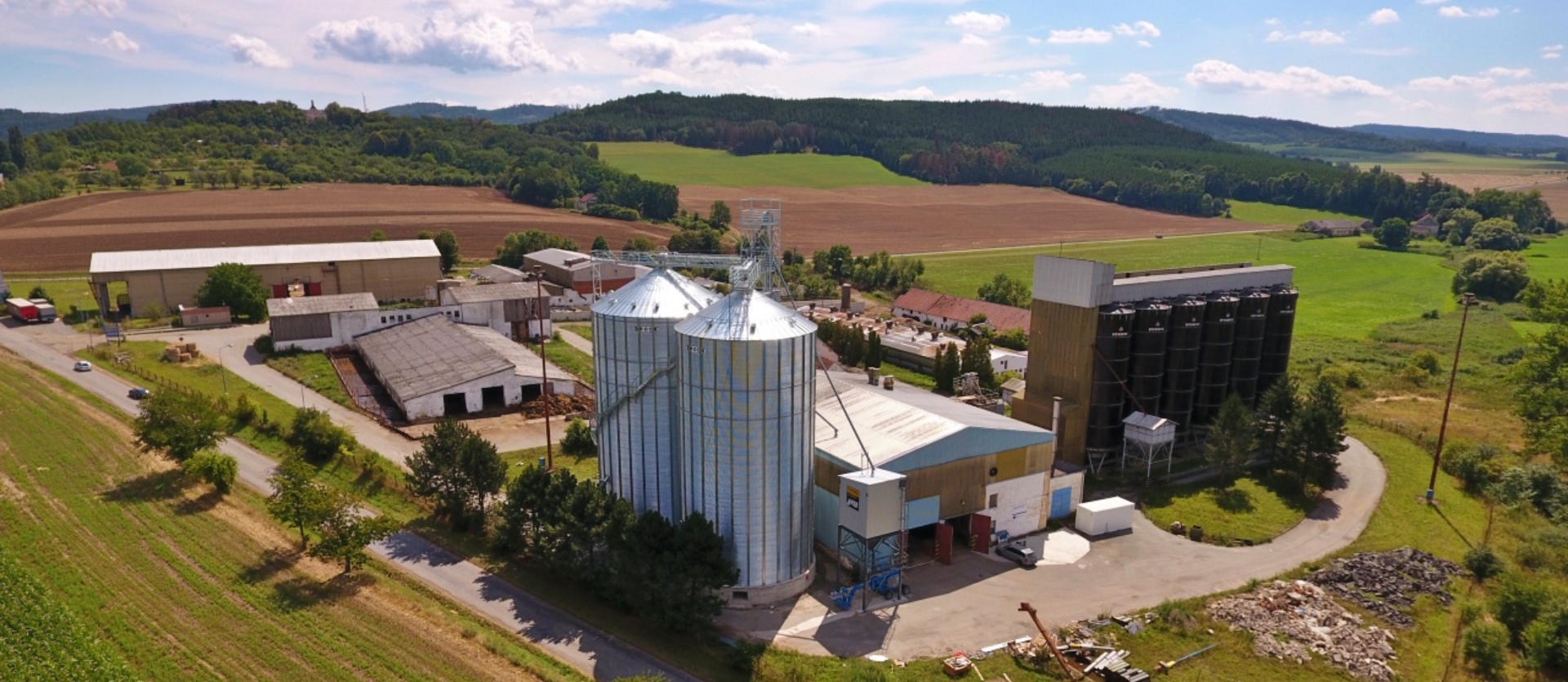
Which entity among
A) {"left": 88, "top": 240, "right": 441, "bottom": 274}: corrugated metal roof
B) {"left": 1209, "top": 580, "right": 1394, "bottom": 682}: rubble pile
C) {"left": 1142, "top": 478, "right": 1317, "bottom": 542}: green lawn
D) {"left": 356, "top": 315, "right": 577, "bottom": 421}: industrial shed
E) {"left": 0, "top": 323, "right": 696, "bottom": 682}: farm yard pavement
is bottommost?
{"left": 1142, "top": 478, "right": 1317, "bottom": 542}: green lawn

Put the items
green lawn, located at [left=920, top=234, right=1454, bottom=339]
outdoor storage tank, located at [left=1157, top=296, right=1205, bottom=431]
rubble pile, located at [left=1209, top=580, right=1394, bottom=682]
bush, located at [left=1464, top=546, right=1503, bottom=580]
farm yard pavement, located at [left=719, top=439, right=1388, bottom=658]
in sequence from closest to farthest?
1. rubble pile, located at [left=1209, top=580, right=1394, bottom=682]
2. farm yard pavement, located at [left=719, top=439, right=1388, bottom=658]
3. bush, located at [left=1464, top=546, right=1503, bottom=580]
4. outdoor storage tank, located at [left=1157, top=296, right=1205, bottom=431]
5. green lawn, located at [left=920, top=234, right=1454, bottom=339]

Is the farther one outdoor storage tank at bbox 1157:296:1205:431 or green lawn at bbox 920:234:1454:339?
green lawn at bbox 920:234:1454:339

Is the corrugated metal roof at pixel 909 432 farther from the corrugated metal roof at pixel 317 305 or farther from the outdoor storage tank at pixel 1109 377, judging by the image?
the corrugated metal roof at pixel 317 305

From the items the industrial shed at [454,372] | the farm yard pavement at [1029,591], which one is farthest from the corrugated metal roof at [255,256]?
the farm yard pavement at [1029,591]

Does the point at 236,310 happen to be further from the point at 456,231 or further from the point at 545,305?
the point at 456,231

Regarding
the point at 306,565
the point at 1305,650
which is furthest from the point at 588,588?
the point at 1305,650

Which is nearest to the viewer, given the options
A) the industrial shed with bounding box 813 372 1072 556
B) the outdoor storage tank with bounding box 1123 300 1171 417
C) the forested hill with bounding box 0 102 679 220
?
the industrial shed with bounding box 813 372 1072 556

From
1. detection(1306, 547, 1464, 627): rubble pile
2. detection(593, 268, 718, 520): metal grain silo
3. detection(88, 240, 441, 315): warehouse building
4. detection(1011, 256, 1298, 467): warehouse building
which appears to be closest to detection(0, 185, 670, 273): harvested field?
detection(88, 240, 441, 315): warehouse building

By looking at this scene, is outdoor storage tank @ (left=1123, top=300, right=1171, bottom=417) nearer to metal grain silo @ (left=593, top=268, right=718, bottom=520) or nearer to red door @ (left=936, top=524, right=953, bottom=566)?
red door @ (left=936, top=524, right=953, bottom=566)
